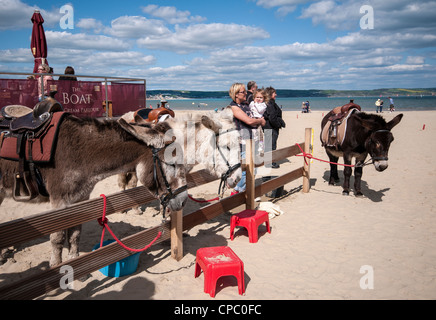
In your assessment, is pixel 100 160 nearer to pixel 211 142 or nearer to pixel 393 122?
pixel 211 142

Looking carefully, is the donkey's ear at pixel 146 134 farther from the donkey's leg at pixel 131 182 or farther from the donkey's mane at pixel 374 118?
the donkey's mane at pixel 374 118

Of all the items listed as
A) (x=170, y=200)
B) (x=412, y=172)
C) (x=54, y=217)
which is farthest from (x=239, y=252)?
(x=412, y=172)

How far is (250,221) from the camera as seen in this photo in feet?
15.0

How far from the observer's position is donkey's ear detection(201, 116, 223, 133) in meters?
3.35

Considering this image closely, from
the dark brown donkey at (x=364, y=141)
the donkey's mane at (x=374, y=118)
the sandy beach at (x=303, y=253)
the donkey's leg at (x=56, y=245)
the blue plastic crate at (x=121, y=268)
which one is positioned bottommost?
the sandy beach at (x=303, y=253)

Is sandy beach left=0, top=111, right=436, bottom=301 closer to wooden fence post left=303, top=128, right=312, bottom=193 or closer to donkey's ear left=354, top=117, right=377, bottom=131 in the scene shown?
wooden fence post left=303, top=128, right=312, bottom=193

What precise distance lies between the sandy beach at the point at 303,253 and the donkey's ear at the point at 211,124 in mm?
1949

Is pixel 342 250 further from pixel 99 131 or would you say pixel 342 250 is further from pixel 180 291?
pixel 99 131

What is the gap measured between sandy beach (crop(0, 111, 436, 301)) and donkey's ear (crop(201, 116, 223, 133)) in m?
1.95

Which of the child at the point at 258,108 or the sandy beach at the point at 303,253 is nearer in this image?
the sandy beach at the point at 303,253

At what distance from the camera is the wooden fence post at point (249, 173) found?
496 centimetres

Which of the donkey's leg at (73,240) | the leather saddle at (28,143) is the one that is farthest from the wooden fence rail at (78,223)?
the leather saddle at (28,143)

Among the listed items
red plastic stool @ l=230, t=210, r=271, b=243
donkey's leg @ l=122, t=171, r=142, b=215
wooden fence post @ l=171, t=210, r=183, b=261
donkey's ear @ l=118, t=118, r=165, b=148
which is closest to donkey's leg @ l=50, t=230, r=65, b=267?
wooden fence post @ l=171, t=210, r=183, b=261

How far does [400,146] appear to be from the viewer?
13.7 meters
